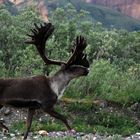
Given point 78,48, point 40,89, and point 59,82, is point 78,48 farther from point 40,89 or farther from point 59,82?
point 40,89

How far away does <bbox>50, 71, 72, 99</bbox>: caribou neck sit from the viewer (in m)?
11.9

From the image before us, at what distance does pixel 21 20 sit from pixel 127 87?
37.3 ft

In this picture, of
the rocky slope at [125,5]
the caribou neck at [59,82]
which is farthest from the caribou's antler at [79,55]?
the rocky slope at [125,5]

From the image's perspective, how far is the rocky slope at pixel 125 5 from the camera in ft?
508

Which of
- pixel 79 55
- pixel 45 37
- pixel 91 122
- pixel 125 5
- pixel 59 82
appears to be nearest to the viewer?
pixel 59 82

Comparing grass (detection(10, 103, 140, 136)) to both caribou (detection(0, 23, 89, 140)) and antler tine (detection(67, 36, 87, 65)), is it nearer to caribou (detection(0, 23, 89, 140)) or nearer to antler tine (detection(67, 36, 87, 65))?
caribou (detection(0, 23, 89, 140))

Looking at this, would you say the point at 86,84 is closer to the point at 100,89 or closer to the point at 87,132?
the point at 100,89

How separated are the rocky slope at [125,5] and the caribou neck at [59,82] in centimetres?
14053

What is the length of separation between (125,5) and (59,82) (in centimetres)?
15096

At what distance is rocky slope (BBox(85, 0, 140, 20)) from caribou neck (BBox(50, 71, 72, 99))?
14053 cm

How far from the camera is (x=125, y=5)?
16112cm

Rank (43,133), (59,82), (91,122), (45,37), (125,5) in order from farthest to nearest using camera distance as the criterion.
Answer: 1. (125,5)
2. (91,122)
3. (43,133)
4. (45,37)
5. (59,82)

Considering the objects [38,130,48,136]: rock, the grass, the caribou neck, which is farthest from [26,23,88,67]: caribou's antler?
the grass

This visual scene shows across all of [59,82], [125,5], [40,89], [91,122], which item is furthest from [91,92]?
[125,5]
